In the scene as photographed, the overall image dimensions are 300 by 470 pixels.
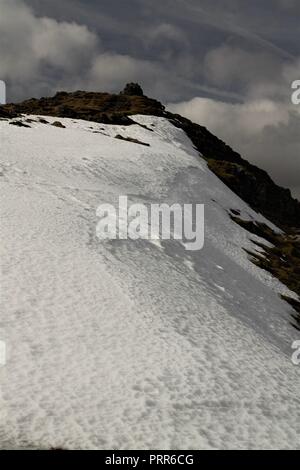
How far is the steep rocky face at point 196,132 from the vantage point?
272ft

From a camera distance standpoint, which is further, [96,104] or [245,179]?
[96,104]

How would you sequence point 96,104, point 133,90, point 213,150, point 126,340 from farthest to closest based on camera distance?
1. point 133,90
2. point 96,104
3. point 213,150
4. point 126,340

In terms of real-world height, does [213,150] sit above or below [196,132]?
below

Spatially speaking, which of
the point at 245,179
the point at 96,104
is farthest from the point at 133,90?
the point at 245,179

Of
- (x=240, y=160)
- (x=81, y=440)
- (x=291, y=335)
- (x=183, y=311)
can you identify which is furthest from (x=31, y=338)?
(x=240, y=160)

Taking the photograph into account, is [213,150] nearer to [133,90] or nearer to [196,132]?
[196,132]

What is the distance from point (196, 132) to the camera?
106188mm

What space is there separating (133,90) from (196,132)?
3030cm

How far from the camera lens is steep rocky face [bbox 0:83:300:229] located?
8288cm

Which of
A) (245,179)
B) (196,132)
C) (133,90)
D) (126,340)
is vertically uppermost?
(133,90)

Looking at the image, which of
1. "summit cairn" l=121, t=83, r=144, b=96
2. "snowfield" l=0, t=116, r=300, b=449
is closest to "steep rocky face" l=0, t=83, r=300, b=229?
"summit cairn" l=121, t=83, r=144, b=96

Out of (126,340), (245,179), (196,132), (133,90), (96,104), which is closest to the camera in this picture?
(126,340)

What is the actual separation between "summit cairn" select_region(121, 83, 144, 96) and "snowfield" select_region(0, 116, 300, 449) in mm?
97990
